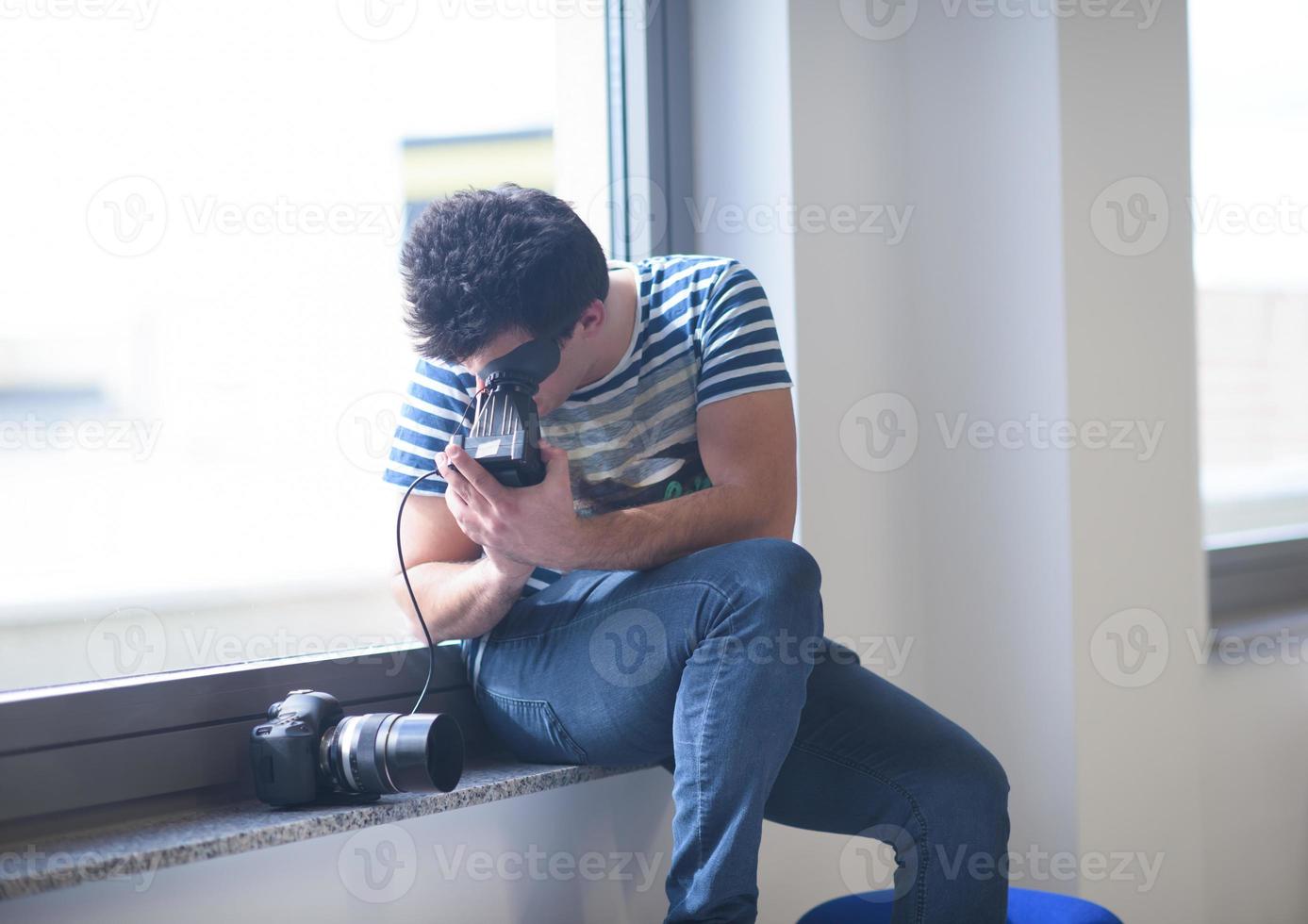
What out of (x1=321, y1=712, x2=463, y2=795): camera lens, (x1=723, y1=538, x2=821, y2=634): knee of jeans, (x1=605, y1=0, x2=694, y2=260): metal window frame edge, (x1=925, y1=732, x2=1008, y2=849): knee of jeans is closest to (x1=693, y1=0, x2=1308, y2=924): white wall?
(x1=605, y1=0, x2=694, y2=260): metal window frame edge

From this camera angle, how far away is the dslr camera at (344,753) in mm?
1024

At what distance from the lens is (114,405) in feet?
4.02

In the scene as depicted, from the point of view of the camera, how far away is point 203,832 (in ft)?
3.26

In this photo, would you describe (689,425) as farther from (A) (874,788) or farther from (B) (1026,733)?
(B) (1026,733)

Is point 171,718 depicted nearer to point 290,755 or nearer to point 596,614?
point 290,755

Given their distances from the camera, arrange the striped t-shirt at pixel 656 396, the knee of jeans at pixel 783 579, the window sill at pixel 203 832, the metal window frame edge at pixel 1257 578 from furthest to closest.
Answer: the metal window frame edge at pixel 1257 578, the striped t-shirt at pixel 656 396, the knee of jeans at pixel 783 579, the window sill at pixel 203 832

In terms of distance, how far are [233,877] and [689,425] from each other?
2.25ft

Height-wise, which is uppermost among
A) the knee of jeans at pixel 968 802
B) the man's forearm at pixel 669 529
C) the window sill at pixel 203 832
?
the man's forearm at pixel 669 529

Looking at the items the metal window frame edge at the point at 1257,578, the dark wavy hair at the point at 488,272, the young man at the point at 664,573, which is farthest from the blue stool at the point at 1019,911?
the metal window frame edge at the point at 1257,578

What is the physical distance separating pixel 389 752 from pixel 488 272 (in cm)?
48

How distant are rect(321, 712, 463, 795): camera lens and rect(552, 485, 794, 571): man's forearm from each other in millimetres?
205

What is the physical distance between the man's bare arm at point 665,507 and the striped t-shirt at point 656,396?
0.05 metres

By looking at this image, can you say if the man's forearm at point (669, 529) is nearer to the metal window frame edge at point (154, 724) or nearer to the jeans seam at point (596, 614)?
the jeans seam at point (596, 614)

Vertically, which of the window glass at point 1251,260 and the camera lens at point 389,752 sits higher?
the window glass at point 1251,260
